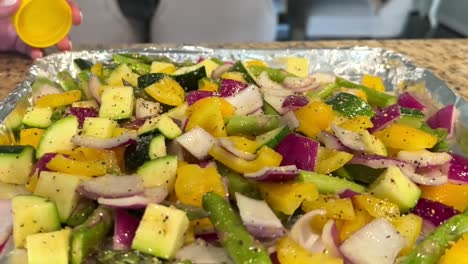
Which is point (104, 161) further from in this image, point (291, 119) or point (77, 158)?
point (291, 119)

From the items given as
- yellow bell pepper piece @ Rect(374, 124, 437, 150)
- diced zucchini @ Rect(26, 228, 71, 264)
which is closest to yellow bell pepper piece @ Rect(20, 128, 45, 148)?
diced zucchini @ Rect(26, 228, 71, 264)

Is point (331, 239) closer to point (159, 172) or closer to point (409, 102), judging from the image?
point (159, 172)

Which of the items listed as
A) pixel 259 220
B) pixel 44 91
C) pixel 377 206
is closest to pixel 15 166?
pixel 44 91

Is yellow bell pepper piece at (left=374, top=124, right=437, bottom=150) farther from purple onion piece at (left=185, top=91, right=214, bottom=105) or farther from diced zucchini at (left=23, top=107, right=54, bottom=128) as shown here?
diced zucchini at (left=23, top=107, right=54, bottom=128)

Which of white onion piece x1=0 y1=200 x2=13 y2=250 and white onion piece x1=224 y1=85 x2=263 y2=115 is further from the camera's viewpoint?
white onion piece x1=224 y1=85 x2=263 y2=115

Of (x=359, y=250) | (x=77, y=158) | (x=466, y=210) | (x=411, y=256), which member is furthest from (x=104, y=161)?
(x=466, y=210)
